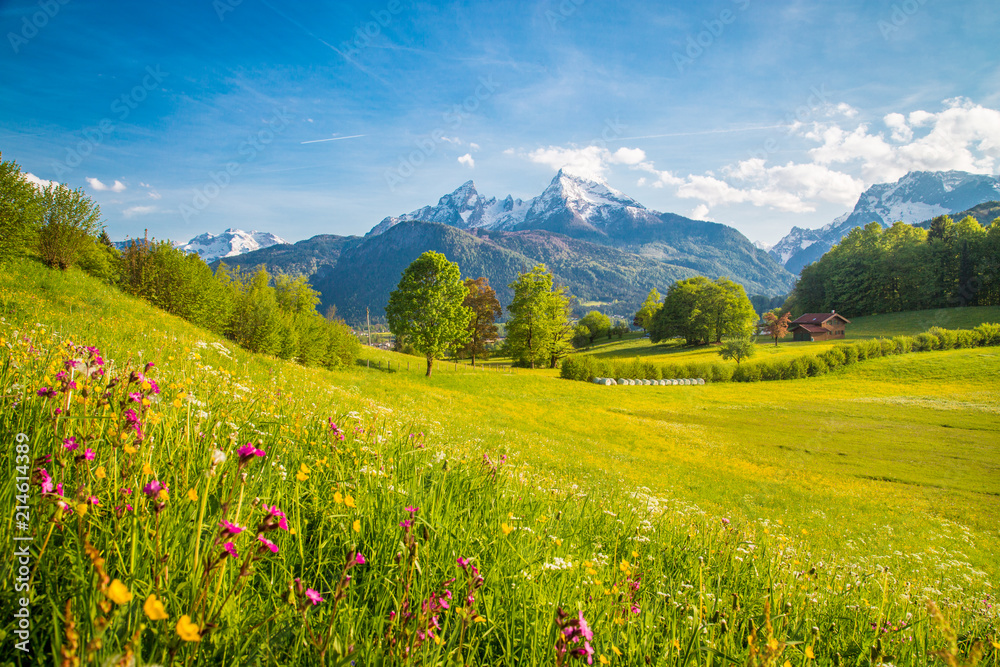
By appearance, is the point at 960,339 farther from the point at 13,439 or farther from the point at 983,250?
the point at 13,439

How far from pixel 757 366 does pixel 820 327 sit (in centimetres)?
3958

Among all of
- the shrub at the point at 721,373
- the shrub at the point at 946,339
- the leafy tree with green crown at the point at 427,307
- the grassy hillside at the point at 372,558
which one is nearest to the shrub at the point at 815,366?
the shrub at the point at 721,373

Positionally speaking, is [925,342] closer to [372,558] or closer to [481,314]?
[481,314]

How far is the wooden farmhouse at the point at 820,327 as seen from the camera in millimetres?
76875

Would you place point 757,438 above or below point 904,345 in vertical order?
below

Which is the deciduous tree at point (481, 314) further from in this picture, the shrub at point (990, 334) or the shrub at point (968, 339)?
the shrub at point (990, 334)

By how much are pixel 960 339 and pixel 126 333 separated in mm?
79285

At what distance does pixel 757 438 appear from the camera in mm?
24203

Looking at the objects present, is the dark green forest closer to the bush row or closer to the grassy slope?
the bush row

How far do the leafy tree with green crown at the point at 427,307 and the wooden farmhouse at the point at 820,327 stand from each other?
74.6 meters

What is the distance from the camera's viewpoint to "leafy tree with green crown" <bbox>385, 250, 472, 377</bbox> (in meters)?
35.5

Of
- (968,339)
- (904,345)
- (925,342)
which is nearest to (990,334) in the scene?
(968,339)

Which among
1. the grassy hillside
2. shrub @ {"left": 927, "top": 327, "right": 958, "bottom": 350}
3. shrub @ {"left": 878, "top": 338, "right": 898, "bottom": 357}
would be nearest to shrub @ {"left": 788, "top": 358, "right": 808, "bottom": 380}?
shrub @ {"left": 878, "top": 338, "right": 898, "bottom": 357}

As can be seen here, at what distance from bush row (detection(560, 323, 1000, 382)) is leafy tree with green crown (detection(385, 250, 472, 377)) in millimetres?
17603
